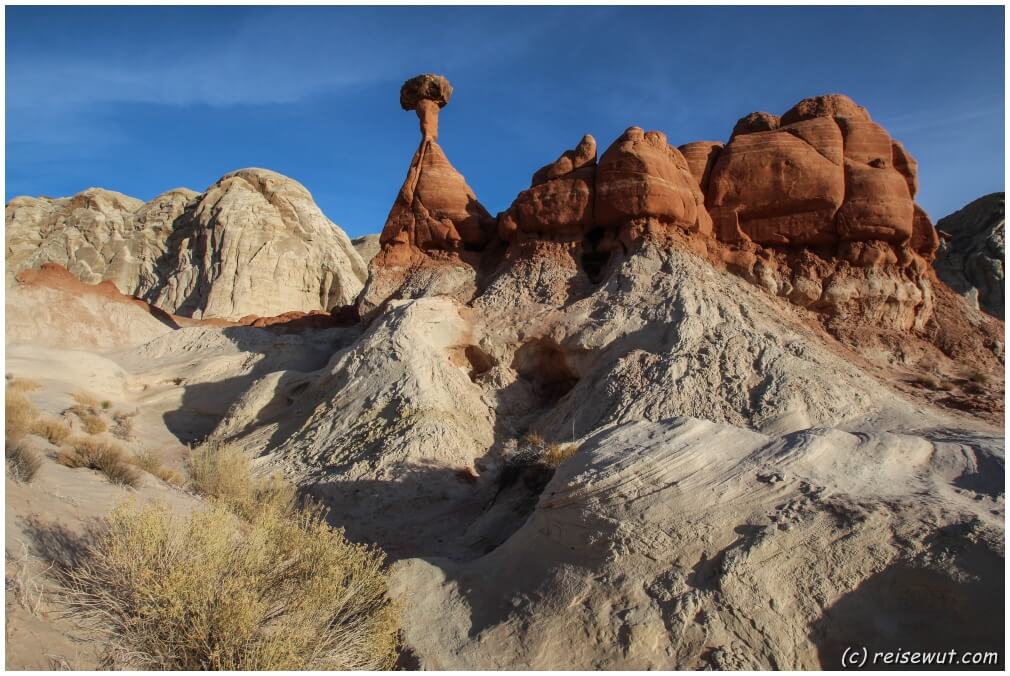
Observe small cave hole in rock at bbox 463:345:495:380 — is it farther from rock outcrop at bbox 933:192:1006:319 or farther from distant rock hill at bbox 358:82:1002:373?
rock outcrop at bbox 933:192:1006:319

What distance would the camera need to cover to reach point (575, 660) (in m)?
5.30

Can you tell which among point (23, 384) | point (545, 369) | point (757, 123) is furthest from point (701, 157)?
point (23, 384)

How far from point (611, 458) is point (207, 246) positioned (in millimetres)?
34394

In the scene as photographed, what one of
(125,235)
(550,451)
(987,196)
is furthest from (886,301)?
(125,235)

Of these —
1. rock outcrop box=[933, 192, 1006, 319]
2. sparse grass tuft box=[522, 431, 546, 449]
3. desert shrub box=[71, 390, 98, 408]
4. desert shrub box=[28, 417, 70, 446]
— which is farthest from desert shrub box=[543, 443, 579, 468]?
rock outcrop box=[933, 192, 1006, 319]

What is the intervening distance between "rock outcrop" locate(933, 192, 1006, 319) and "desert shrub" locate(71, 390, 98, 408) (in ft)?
98.0

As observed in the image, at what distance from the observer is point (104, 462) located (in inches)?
348

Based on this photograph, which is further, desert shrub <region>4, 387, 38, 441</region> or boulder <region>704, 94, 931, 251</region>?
boulder <region>704, 94, 931, 251</region>

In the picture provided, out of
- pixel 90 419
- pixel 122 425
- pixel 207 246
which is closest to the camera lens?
pixel 90 419

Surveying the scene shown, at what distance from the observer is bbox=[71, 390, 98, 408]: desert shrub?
48.4ft

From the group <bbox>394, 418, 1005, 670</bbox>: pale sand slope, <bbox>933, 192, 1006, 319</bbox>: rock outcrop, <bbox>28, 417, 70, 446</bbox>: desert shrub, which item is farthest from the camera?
<bbox>933, 192, 1006, 319</bbox>: rock outcrop

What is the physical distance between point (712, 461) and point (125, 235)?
4197 centimetres

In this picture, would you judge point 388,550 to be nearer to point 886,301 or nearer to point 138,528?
point 138,528

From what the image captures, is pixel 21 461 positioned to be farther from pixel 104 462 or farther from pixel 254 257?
pixel 254 257
